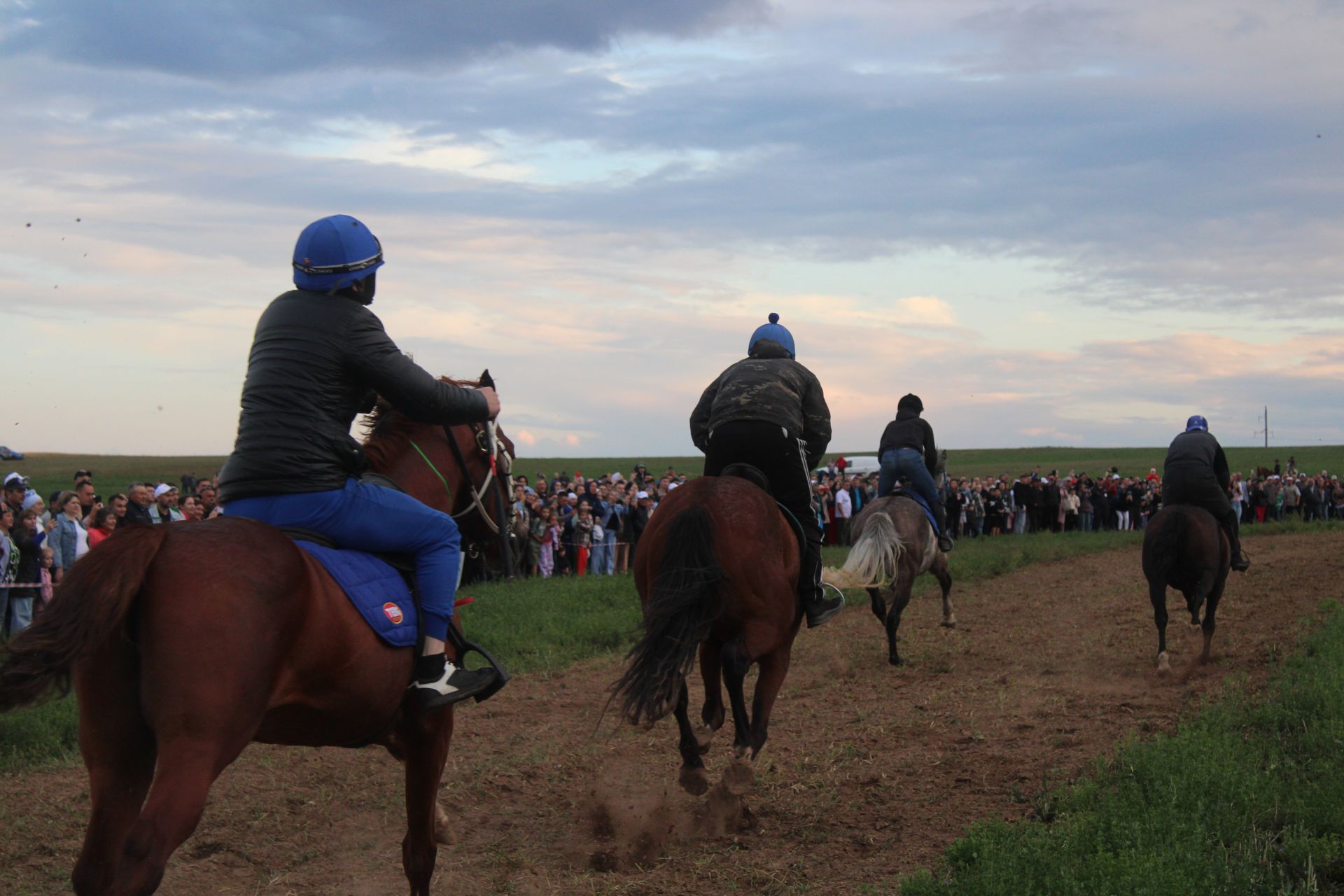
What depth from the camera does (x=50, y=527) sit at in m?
13.0

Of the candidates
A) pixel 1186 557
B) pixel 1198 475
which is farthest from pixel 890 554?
pixel 1198 475

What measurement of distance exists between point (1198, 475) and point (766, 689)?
6.88 m

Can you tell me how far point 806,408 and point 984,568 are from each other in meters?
14.4

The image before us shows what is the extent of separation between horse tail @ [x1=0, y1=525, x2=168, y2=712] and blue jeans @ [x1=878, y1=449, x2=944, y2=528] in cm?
1063

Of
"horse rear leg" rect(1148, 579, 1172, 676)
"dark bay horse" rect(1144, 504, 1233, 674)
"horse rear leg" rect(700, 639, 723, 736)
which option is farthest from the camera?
"dark bay horse" rect(1144, 504, 1233, 674)

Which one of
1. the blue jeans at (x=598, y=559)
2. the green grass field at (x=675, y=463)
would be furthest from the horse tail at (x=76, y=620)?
the green grass field at (x=675, y=463)

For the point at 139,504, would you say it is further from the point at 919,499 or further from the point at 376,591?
the point at 376,591

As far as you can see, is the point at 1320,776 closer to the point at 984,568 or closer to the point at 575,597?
the point at 575,597

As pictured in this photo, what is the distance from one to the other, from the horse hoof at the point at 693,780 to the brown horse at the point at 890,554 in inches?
183

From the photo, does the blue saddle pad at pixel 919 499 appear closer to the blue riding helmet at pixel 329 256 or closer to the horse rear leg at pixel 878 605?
the horse rear leg at pixel 878 605

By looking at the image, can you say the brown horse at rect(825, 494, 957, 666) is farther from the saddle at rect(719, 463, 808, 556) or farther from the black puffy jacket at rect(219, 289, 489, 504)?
the black puffy jacket at rect(219, 289, 489, 504)

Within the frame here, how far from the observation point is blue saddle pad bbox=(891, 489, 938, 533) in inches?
535

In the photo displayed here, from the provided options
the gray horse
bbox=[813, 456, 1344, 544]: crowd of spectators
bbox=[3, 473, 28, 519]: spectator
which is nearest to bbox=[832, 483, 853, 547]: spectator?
bbox=[813, 456, 1344, 544]: crowd of spectators

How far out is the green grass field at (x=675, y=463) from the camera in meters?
64.6
